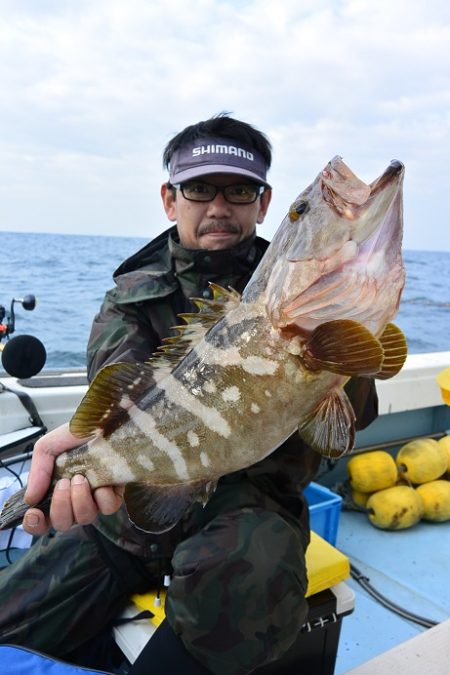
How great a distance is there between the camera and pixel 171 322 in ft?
9.12

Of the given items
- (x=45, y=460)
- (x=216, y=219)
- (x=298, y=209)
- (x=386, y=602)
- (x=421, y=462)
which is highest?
(x=216, y=219)

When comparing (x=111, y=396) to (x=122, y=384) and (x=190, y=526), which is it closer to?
(x=122, y=384)

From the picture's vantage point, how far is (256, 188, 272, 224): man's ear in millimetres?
3104

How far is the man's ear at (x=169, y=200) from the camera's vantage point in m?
3.10

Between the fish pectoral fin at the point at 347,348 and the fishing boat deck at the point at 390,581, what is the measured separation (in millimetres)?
1503

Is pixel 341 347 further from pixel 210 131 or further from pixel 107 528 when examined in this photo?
pixel 210 131

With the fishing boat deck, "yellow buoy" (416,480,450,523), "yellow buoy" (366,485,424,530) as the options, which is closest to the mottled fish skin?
the fishing boat deck

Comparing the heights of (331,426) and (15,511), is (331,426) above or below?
above

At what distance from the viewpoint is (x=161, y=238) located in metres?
3.23

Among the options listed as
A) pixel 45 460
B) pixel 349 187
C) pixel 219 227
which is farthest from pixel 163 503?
pixel 219 227

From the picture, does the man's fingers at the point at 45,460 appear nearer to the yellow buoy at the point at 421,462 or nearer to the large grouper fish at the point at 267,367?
the large grouper fish at the point at 267,367

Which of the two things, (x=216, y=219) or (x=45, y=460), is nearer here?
(x=45, y=460)

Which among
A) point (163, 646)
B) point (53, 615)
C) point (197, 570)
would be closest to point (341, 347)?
point (197, 570)

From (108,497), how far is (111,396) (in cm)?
36
